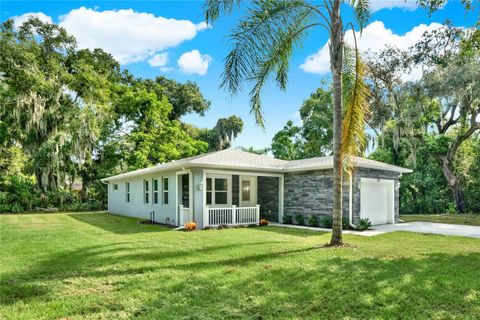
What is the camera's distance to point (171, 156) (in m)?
25.5

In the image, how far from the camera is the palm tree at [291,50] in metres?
7.42

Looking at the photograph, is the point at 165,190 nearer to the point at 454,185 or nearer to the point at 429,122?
the point at 454,185

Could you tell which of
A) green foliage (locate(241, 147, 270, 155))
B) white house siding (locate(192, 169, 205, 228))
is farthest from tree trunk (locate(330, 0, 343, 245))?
green foliage (locate(241, 147, 270, 155))

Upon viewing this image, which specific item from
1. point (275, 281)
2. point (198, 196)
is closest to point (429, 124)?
point (198, 196)

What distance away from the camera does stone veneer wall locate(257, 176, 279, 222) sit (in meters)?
14.2

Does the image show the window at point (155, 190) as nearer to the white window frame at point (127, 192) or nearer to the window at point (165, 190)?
the window at point (165, 190)

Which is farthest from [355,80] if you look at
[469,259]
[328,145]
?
[328,145]

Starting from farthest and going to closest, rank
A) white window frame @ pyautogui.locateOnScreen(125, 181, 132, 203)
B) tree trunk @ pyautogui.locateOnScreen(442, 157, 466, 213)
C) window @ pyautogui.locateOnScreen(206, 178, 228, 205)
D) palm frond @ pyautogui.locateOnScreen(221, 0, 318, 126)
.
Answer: white window frame @ pyautogui.locateOnScreen(125, 181, 132, 203)
tree trunk @ pyautogui.locateOnScreen(442, 157, 466, 213)
window @ pyautogui.locateOnScreen(206, 178, 228, 205)
palm frond @ pyautogui.locateOnScreen(221, 0, 318, 126)

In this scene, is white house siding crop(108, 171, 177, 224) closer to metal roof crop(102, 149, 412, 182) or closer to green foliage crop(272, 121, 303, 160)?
metal roof crop(102, 149, 412, 182)

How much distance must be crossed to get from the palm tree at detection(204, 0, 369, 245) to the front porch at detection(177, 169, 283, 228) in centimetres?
472

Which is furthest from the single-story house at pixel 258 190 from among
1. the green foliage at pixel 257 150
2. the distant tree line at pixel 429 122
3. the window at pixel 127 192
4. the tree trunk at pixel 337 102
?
the green foliage at pixel 257 150

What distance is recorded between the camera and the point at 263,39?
7.54 meters

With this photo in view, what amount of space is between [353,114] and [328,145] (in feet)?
59.7

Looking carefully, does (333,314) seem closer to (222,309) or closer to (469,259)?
(222,309)
